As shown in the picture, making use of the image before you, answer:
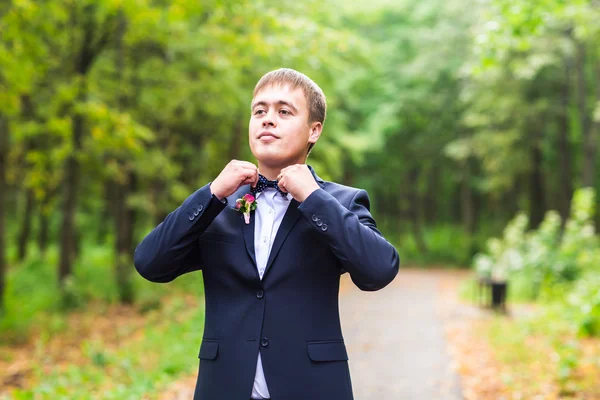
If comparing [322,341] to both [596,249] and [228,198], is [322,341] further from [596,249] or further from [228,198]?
[596,249]

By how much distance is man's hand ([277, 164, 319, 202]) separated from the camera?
89.8 inches

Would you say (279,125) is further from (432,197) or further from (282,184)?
(432,197)

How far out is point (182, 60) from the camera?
13891 millimetres

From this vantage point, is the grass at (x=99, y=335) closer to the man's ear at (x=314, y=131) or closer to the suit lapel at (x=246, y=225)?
the suit lapel at (x=246, y=225)

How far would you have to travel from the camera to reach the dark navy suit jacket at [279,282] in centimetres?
226

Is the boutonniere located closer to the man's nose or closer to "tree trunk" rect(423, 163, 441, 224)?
the man's nose

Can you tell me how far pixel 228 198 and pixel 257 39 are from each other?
7829mm

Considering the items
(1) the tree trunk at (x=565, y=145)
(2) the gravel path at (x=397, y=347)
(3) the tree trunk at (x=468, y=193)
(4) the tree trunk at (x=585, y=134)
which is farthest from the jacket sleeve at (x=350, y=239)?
(3) the tree trunk at (x=468, y=193)

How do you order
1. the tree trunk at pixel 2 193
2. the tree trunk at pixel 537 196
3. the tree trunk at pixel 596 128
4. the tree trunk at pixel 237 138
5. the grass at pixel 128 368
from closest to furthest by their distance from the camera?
the grass at pixel 128 368
the tree trunk at pixel 2 193
the tree trunk at pixel 237 138
the tree trunk at pixel 596 128
the tree trunk at pixel 537 196

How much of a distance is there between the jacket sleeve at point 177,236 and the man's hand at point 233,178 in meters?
0.03

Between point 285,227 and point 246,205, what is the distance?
0.16 m

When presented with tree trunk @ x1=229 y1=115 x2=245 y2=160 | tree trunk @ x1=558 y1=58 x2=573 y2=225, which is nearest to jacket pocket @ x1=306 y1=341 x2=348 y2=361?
tree trunk @ x1=229 y1=115 x2=245 y2=160

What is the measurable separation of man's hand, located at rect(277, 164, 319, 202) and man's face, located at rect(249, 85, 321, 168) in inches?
4.9


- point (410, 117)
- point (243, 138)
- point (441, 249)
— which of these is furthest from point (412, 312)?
point (441, 249)
